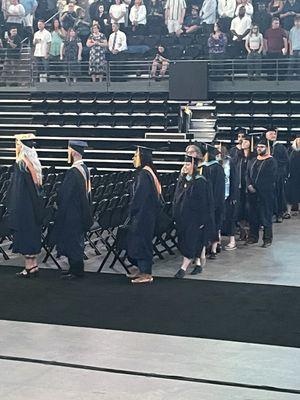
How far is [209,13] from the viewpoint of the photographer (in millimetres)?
20531

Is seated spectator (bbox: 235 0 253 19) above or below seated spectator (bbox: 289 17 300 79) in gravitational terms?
above

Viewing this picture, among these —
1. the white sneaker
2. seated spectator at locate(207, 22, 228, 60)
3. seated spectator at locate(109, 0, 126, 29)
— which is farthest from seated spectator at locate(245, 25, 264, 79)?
the white sneaker

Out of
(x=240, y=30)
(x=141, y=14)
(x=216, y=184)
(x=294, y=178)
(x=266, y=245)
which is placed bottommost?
(x=266, y=245)

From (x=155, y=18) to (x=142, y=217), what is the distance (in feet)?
40.3

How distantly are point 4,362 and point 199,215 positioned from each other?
3775mm

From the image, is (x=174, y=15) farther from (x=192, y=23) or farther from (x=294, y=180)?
(x=294, y=180)

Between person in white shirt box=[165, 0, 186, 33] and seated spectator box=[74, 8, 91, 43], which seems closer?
person in white shirt box=[165, 0, 186, 33]

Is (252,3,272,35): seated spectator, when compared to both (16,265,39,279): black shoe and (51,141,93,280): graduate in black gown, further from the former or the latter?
(16,265,39,279): black shoe

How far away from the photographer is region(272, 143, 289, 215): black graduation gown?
1462cm

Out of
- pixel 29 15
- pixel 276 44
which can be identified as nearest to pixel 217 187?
pixel 276 44

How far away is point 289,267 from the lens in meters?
10.4

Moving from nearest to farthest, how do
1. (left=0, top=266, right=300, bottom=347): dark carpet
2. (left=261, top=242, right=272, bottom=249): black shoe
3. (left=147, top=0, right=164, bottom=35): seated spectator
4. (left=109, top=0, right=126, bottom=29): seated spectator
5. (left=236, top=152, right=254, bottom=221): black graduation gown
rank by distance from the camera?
1. (left=0, top=266, right=300, bottom=347): dark carpet
2. (left=261, top=242, right=272, bottom=249): black shoe
3. (left=236, top=152, right=254, bottom=221): black graduation gown
4. (left=109, top=0, right=126, bottom=29): seated spectator
5. (left=147, top=0, right=164, bottom=35): seated spectator

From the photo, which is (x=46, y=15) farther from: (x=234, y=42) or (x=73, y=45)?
(x=234, y=42)

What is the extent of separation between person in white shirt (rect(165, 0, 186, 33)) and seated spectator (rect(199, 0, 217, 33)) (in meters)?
0.52
